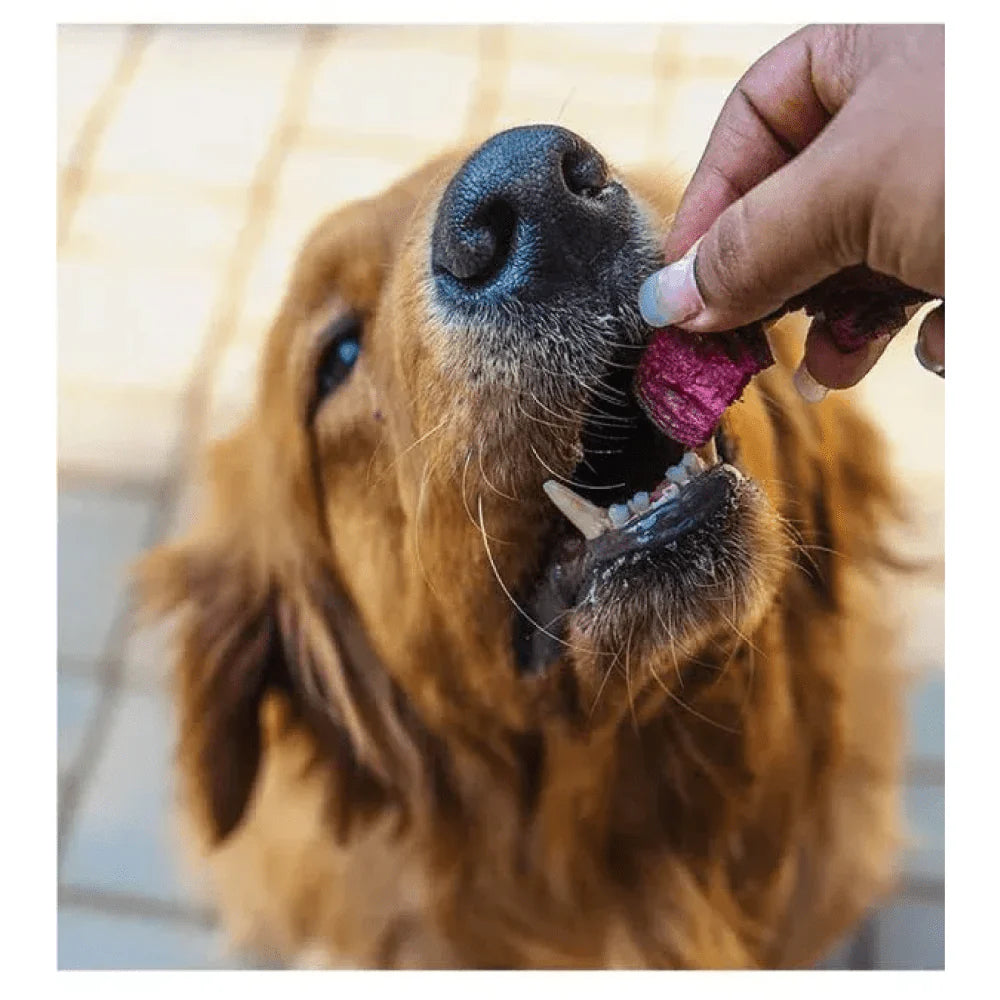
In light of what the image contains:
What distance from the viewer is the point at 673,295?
3.49ft

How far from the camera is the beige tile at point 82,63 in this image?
4.56ft

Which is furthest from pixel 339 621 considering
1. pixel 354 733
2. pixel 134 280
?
pixel 134 280

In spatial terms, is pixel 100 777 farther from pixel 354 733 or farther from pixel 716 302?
pixel 716 302

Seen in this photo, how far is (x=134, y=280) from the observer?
55.4 inches

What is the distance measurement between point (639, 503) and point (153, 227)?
2.28 feet

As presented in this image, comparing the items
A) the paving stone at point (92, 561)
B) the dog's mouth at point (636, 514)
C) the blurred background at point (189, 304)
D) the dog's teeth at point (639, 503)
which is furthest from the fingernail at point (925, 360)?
the paving stone at point (92, 561)

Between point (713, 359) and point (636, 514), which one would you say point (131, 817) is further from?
point (713, 359)

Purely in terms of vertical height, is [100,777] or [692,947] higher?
[100,777]

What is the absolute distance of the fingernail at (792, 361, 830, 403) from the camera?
4.27ft

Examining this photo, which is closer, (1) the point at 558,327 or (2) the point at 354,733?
(1) the point at 558,327

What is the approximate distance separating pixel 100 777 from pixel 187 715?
12 cm

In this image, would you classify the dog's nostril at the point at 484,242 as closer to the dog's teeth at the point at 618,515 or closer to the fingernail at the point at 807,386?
the dog's teeth at the point at 618,515

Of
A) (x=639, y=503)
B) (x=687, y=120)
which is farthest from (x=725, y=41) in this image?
(x=639, y=503)

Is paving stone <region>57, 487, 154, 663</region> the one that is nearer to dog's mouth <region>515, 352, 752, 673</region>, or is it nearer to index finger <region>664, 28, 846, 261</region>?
dog's mouth <region>515, 352, 752, 673</region>
